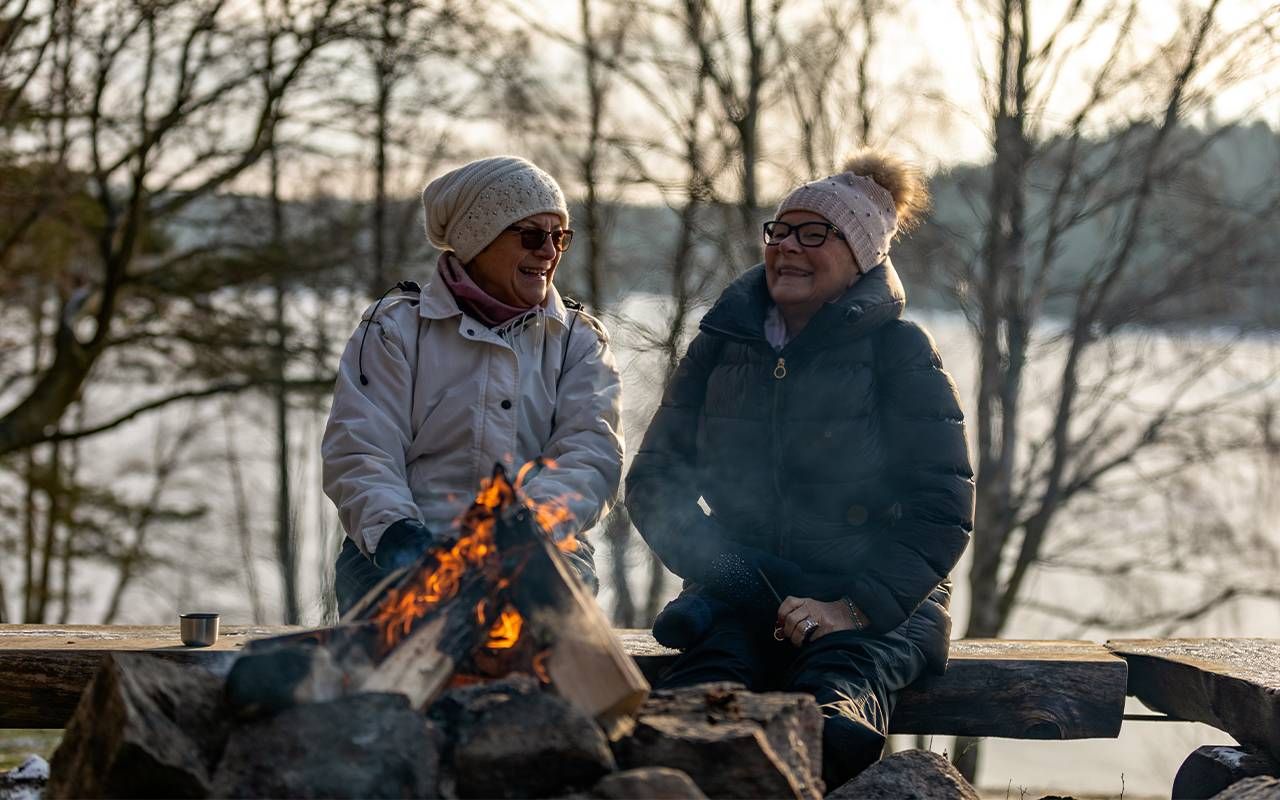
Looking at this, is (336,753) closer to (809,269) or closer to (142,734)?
(142,734)

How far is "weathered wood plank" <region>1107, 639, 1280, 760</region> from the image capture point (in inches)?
168

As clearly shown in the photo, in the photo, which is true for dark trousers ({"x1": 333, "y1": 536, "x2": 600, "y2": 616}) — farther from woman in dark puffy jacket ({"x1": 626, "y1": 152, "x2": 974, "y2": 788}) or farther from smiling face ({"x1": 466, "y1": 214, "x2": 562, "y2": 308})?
smiling face ({"x1": 466, "y1": 214, "x2": 562, "y2": 308})

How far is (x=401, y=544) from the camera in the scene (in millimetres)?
3881


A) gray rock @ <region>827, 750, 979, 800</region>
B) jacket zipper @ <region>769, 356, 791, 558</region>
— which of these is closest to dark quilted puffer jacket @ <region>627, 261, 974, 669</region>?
jacket zipper @ <region>769, 356, 791, 558</region>

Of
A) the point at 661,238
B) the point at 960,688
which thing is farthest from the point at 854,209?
the point at 661,238

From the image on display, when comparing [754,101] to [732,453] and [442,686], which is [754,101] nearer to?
[732,453]

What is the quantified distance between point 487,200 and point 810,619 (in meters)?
1.50

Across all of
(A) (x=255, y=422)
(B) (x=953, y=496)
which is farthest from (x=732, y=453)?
(A) (x=255, y=422)

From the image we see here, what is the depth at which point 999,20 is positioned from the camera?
12.5 meters

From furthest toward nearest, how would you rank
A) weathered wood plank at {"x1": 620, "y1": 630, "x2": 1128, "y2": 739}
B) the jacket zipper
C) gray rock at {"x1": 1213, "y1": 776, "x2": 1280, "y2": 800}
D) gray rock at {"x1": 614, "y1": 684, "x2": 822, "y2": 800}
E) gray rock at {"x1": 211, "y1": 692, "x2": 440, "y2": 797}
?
weathered wood plank at {"x1": 620, "y1": 630, "x2": 1128, "y2": 739} < the jacket zipper < gray rock at {"x1": 1213, "y1": 776, "x2": 1280, "y2": 800} < gray rock at {"x1": 614, "y1": 684, "x2": 822, "y2": 800} < gray rock at {"x1": 211, "y1": 692, "x2": 440, "y2": 797}

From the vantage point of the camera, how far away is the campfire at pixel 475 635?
10.2ft

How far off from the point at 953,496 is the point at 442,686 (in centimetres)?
156

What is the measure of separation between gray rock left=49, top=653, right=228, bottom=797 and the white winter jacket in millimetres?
1057

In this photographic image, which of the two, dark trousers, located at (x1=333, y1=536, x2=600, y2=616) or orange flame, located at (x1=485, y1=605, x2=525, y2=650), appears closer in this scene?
orange flame, located at (x1=485, y1=605, x2=525, y2=650)
